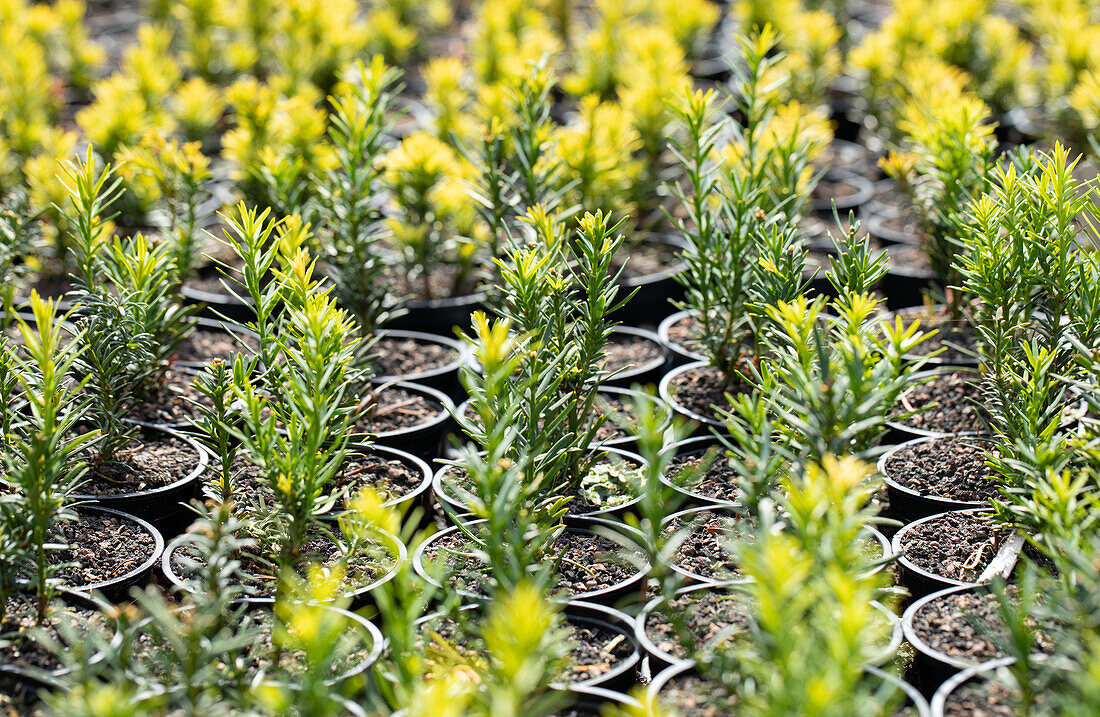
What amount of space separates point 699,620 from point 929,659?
448 millimetres

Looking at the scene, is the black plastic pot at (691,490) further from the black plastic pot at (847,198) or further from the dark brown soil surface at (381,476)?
the black plastic pot at (847,198)

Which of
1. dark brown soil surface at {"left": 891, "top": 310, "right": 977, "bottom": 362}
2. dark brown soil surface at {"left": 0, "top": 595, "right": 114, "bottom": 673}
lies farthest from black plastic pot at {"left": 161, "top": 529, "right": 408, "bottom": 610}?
dark brown soil surface at {"left": 891, "top": 310, "right": 977, "bottom": 362}

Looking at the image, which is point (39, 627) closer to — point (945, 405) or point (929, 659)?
point (929, 659)

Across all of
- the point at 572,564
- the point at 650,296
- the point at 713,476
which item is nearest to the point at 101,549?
the point at 572,564

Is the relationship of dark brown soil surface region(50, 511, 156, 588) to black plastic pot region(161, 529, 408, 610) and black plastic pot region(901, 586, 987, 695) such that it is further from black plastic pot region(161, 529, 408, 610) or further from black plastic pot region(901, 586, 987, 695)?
black plastic pot region(901, 586, 987, 695)

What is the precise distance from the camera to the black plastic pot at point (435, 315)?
159 inches

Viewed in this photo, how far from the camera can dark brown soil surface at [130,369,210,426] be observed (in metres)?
3.14

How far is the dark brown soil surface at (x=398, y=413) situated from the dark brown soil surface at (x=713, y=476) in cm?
75

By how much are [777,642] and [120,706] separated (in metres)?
0.93

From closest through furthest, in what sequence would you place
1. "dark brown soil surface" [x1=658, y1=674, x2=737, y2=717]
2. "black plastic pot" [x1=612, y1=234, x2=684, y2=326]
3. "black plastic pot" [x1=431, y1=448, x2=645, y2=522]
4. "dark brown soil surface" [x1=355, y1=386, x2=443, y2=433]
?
"dark brown soil surface" [x1=658, y1=674, x2=737, y2=717]
"black plastic pot" [x1=431, y1=448, x2=645, y2=522]
"dark brown soil surface" [x1=355, y1=386, x2=443, y2=433]
"black plastic pot" [x1=612, y1=234, x2=684, y2=326]

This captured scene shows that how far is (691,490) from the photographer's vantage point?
110 inches

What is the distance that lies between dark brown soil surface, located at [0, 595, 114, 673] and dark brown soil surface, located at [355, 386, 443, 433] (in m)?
1.04

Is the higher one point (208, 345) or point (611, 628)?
point (208, 345)

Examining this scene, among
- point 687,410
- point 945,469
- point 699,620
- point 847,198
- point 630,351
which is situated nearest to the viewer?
→ point 699,620
